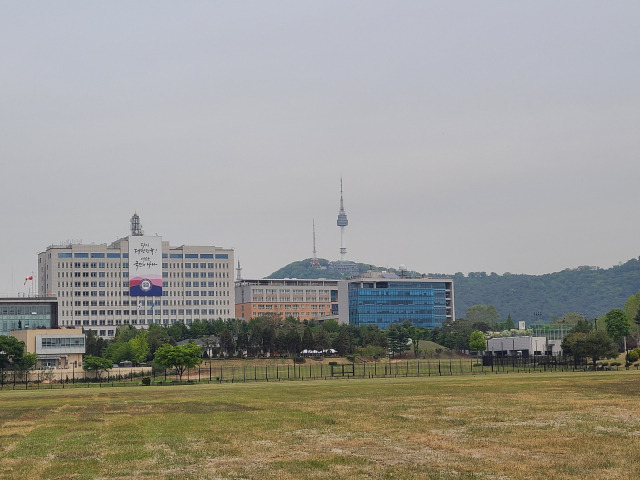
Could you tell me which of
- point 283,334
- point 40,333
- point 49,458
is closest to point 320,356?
point 283,334

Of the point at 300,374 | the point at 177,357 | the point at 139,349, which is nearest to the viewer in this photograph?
the point at 300,374

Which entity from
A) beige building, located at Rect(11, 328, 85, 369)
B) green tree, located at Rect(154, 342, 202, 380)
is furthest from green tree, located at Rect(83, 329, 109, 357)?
green tree, located at Rect(154, 342, 202, 380)

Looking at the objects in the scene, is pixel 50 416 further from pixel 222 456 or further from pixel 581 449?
pixel 581 449

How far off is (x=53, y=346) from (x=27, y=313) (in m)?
31.8

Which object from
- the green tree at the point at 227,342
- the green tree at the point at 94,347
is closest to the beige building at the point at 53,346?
the green tree at the point at 94,347

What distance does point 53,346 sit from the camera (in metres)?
169

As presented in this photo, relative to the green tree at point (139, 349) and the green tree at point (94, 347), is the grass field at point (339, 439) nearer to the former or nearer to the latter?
the green tree at point (139, 349)

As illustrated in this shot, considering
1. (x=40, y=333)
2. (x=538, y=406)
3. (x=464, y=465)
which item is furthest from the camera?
(x=40, y=333)

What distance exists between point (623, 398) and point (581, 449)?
1032 inches

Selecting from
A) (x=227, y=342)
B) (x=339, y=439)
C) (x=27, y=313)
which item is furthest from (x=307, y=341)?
(x=339, y=439)

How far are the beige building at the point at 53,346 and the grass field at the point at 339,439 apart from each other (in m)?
109

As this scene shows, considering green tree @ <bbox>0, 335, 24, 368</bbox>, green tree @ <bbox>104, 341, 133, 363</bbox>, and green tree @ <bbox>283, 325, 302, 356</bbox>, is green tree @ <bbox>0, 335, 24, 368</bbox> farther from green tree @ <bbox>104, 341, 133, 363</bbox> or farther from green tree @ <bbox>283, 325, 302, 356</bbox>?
green tree @ <bbox>283, 325, 302, 356</bbox>

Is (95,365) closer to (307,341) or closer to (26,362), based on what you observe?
(26,362)

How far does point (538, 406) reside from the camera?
52875mm
